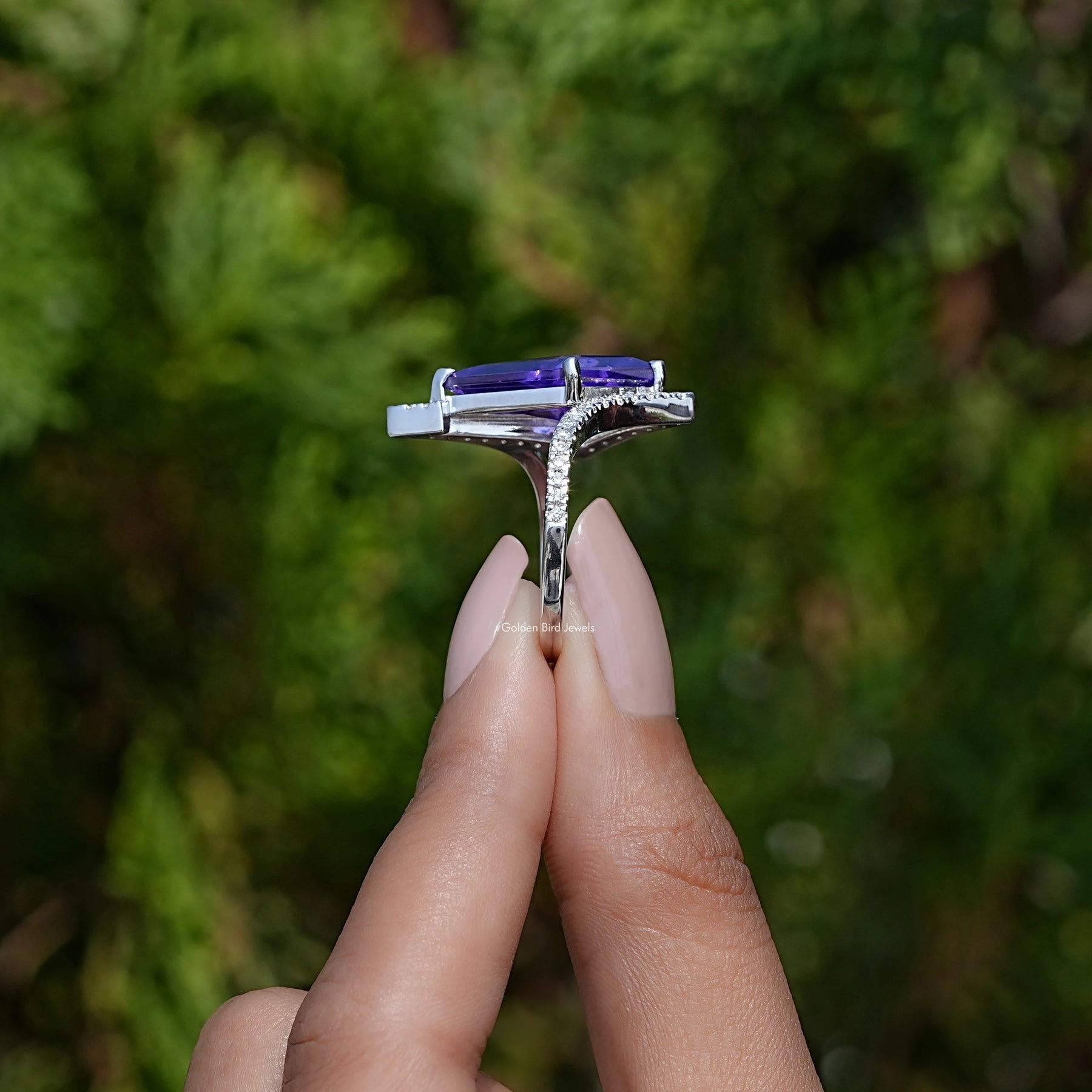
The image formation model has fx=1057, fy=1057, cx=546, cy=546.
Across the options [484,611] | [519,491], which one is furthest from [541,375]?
[519,491]

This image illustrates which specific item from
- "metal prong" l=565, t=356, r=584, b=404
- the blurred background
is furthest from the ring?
the blurred background

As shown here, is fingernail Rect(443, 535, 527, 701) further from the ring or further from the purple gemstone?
the purple gemstone

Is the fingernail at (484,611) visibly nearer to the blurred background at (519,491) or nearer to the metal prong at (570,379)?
the metal prong at (570,379)

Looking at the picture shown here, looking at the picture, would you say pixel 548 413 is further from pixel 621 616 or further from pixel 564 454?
pixel 621 616

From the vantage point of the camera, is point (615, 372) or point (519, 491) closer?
point (615, 372)

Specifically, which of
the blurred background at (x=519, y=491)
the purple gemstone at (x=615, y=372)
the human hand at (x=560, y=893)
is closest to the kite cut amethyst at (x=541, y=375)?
the purple gemstone at (x=615, y=372)

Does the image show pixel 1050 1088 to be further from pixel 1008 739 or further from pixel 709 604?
pixel 709 604

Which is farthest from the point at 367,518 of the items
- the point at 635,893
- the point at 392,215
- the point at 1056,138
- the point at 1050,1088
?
the point at 1050,1088
